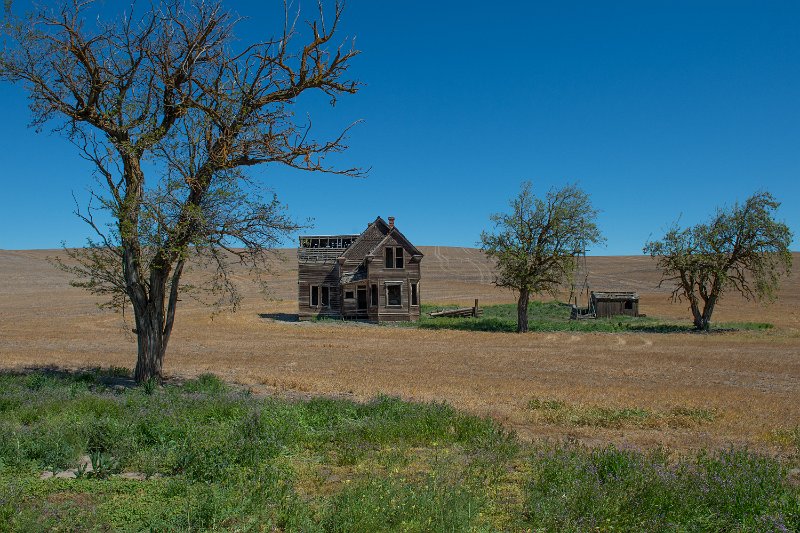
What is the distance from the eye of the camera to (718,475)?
667cm

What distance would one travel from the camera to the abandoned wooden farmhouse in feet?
148

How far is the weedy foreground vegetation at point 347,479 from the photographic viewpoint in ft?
17.9

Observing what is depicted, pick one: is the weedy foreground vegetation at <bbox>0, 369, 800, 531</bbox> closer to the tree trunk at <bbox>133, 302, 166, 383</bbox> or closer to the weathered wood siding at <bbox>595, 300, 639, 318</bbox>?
the tree trunk at <bbox>133, 302, 166, 383</bbox>

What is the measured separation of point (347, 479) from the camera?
22.6 feet

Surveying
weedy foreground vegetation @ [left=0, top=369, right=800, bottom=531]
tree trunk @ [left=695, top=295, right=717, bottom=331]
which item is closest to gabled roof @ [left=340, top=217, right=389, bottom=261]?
tree trunk @ [left=695, top=295, right=717, bottom=331]

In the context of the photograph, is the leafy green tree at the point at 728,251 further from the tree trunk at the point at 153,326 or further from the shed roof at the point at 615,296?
the tree trunk at the point at 153,326

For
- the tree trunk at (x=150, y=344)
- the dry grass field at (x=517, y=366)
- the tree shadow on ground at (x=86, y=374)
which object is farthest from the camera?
the tree shadow on ground at (x=86, y=374)

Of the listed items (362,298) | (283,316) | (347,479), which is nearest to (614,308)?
(362,298)

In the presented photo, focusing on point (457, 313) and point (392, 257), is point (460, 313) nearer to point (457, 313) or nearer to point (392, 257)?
point (457, 313)

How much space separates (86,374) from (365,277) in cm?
3075

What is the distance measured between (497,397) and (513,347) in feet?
48.0

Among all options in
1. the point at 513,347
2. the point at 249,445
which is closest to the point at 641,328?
the point at 513,347

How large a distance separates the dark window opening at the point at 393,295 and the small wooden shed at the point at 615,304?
16.8 meters

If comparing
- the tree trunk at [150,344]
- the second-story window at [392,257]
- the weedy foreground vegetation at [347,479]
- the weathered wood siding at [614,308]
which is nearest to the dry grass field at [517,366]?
the weedy foreground vegetation at [347,479]
